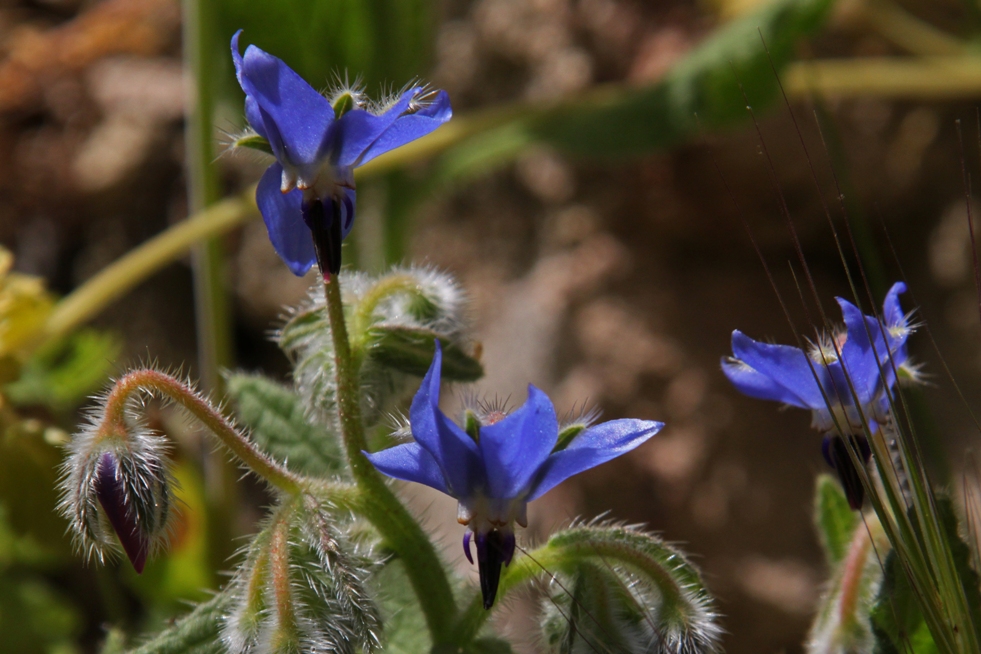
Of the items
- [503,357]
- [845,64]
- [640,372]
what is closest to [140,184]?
[503,357]

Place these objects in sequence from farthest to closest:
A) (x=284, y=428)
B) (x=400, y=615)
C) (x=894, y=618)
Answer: (x=284, y=428) → (x=400, y=615) → (x=894, y=618)

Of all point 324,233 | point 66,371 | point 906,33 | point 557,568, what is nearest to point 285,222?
point 324,233

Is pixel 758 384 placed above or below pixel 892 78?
below

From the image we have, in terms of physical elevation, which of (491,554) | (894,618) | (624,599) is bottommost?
(894,618)

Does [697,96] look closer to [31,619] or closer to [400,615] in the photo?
[400,615]

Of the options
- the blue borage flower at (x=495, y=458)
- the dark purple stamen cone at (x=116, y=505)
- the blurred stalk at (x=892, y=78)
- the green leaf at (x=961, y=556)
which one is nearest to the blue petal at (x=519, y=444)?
the blue borage flower at (x=495, y=458)

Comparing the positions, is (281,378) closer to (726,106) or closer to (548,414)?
(726,106)

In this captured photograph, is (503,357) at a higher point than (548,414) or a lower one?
lower
